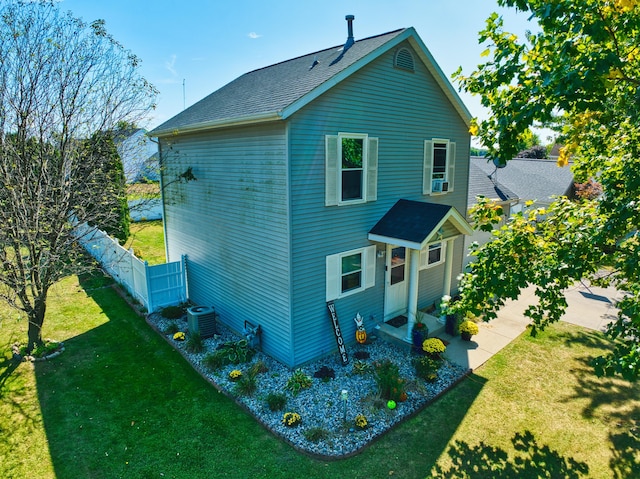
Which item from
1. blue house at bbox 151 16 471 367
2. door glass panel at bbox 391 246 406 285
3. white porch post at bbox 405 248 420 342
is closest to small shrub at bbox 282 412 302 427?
blue house at bbox 151 16 471 367

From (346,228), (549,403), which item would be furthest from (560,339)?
(346,228)

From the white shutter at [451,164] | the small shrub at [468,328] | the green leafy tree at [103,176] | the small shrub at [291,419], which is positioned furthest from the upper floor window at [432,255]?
the green leafy tree at [103,176]

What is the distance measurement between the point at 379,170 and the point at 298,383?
5.64 metres

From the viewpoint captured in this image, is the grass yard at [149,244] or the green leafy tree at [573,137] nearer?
the green leafy tree at [573,137]

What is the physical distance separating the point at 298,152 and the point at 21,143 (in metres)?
6.38

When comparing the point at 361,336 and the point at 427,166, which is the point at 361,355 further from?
the point at 427,166

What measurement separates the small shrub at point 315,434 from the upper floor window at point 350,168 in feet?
15.6

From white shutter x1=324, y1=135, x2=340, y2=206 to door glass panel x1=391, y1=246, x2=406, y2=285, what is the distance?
3.08m

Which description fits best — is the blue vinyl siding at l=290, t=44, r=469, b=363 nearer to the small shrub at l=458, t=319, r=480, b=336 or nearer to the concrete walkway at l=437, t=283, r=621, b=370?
the small shrub at l=458, t=319, r=480, b=336

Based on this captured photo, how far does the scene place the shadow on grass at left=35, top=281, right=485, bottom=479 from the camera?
248 inches

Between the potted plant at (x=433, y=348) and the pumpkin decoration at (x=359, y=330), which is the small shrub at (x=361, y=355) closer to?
the pumpkin decoration at (x=359, y=330)

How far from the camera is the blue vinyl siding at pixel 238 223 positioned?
A: 8664 millimetres

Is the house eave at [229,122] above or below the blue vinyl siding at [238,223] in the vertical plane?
above

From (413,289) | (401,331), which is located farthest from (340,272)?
(401,331)
